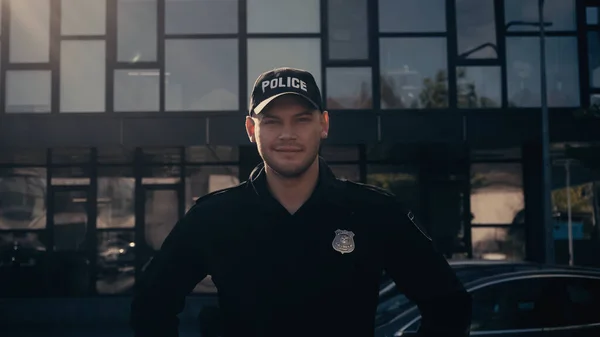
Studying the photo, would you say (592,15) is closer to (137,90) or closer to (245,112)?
(245,112)

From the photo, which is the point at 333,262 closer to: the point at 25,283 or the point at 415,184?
the point at 415,184

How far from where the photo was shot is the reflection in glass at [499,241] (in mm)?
13305

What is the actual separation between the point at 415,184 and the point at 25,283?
7786 mm

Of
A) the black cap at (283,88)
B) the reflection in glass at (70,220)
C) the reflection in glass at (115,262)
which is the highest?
the black cap at (283,88)

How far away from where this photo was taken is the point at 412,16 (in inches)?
518

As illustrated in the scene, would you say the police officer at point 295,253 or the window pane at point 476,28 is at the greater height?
the window pane at point 476,28

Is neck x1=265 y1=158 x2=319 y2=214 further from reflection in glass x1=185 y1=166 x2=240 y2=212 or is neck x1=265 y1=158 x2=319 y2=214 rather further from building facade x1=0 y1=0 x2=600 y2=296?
reflection in glass x1=185 y1=166 x2=240 y2=212

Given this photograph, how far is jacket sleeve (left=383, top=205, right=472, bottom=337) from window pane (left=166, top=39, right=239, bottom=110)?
10894 mm

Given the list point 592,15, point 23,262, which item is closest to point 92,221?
point 23,262

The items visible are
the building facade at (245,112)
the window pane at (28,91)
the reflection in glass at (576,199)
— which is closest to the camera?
the building facade at (245,112)

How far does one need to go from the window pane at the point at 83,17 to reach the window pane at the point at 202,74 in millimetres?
1398

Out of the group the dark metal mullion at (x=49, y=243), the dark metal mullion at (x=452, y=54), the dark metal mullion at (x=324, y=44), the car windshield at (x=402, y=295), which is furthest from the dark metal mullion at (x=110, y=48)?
the car windshield at (x=402, y=295)

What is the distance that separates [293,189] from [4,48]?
12445 millimetres

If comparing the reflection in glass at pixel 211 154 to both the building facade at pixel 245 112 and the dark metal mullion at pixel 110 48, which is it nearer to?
the building facade at pixel 245 112
